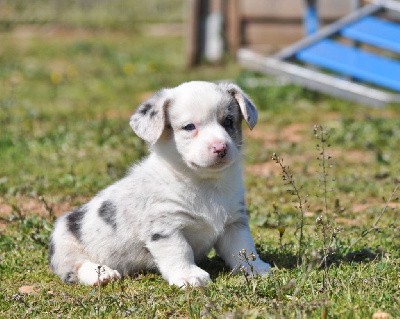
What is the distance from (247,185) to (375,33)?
4.35 metres

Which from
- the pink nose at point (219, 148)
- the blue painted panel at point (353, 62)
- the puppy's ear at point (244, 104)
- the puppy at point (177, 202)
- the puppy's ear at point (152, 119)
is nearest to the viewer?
the pink nose at point (219, 148)

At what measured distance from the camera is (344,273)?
16.3 feet

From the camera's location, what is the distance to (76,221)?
543cm

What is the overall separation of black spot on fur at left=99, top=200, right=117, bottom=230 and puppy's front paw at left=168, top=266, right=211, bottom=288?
0.54 m

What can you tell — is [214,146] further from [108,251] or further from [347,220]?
[347,220]

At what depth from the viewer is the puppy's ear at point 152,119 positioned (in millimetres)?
5009

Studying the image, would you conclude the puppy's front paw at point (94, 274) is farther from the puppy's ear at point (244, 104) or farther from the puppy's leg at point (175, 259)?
the puppy's ear at point (244, 104)

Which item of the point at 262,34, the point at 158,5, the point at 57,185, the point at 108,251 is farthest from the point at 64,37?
the point at 108,251

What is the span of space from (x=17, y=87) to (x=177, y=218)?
878 centimetres

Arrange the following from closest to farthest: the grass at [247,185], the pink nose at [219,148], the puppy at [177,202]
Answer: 1. the grass at [247,185]
2. the pink nose at [219,148]
3. the puppy at [177,202]

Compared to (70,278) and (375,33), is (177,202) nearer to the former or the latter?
(70,278)

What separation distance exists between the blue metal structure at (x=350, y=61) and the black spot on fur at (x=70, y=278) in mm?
6288

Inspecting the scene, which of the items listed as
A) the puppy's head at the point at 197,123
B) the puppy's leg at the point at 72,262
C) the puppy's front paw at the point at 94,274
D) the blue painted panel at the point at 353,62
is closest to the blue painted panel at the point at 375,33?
the blue painted panel at the point at 353,62

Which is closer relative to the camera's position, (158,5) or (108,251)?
(108,251)
